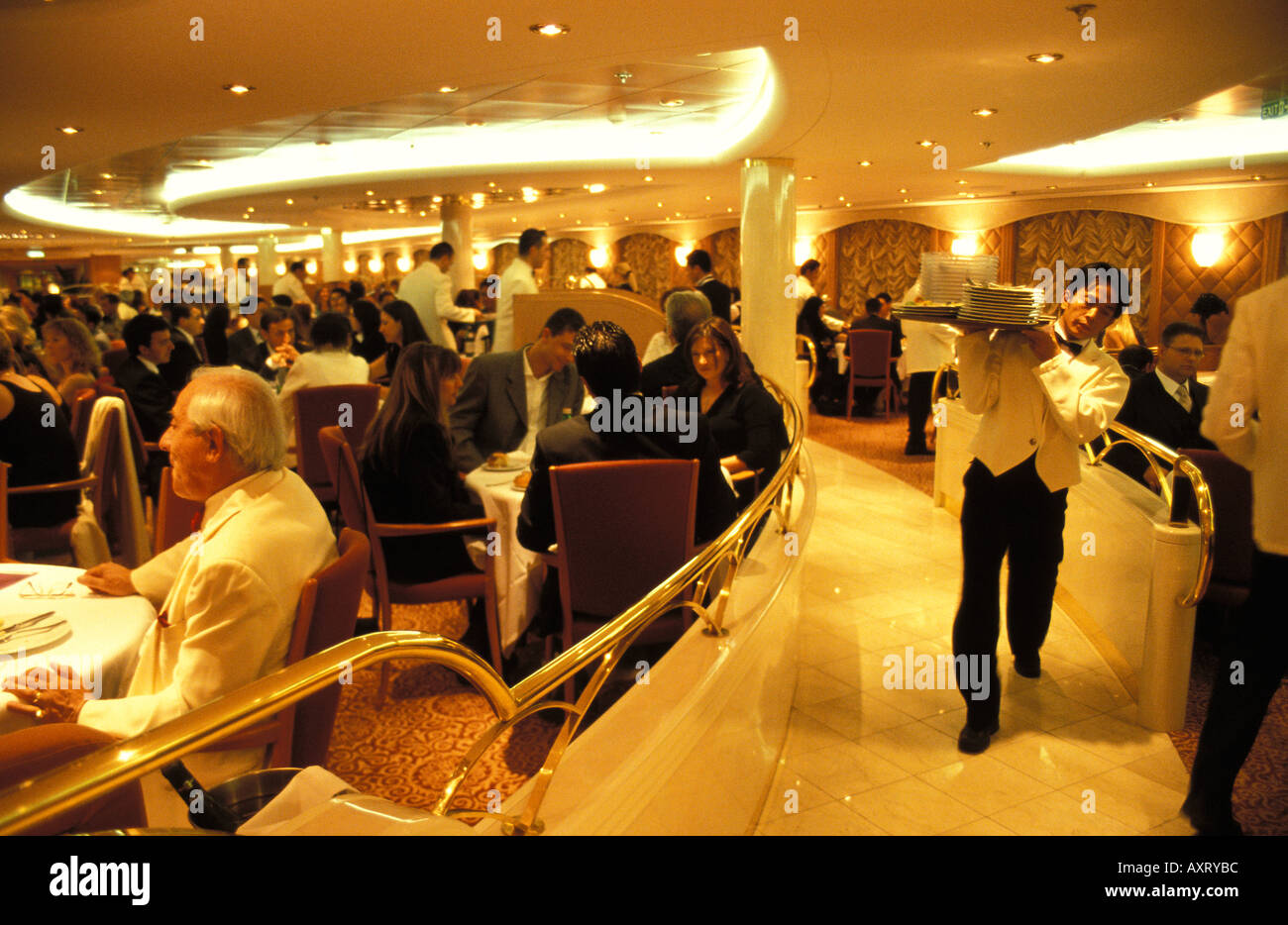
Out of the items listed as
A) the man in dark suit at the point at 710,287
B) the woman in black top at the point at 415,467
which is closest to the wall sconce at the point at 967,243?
the man in dark suit at the point at 710,287

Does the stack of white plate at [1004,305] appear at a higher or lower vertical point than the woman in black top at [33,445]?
higher

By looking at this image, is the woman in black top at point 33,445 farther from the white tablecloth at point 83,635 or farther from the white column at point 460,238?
the white column at point 460,238

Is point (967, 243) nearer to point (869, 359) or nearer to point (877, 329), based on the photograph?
point (877, 329)

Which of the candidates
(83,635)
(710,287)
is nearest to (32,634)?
(83,635)

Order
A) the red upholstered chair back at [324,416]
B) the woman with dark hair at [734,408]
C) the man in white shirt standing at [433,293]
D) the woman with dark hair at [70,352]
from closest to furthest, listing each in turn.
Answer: the woman with dark hair at [734,408], the red upholstered chair back at [324,416], the woman with dark hair at [70,352], the man in white shirt standing at [433,293]

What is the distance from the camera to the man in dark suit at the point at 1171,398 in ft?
13.9

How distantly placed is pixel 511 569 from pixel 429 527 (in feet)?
1.17

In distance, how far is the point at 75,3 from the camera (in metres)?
3.34

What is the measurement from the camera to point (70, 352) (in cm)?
544

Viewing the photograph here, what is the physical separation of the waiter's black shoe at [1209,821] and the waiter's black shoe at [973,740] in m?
0.66

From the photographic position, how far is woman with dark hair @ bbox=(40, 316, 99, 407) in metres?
5.32

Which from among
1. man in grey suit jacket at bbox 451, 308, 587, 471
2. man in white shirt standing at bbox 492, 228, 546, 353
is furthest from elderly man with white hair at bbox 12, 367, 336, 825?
man in white shirt standing at bbox 492, 228, 546, 353

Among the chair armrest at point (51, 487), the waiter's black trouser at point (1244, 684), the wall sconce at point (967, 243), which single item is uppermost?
the wall sconce at point (967, 243)

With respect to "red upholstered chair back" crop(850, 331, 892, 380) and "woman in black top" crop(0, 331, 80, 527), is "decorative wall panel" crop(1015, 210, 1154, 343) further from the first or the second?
"woman in black top" crop(0, 331, 80, 527)
